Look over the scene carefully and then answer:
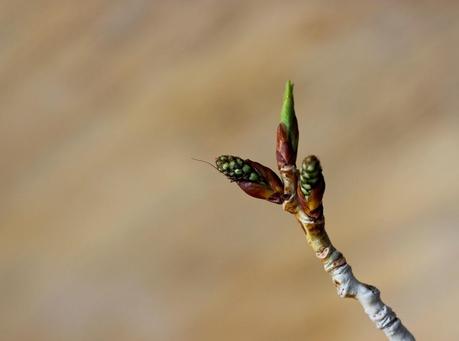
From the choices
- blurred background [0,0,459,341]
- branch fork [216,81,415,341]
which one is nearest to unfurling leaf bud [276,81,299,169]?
branch fork [216,81,415,341]

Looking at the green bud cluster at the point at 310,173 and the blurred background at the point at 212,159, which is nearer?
the green bud cluster at the point at 310,173

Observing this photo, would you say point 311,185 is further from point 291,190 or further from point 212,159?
point 212,159

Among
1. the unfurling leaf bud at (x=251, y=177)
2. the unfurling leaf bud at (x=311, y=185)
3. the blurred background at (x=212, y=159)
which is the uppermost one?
the blurred background at (x=212, y=159)

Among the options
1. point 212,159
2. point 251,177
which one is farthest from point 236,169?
point 212,159

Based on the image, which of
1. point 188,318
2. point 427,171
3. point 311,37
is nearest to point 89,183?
point 188,318

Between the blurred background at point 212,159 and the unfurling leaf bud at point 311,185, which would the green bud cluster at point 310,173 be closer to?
the unfurling leaf bud at point 311,185

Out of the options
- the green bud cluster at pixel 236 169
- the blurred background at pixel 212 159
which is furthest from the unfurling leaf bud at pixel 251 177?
the blurred background at pixel 212 159

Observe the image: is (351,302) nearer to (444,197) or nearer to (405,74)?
(444,197)
